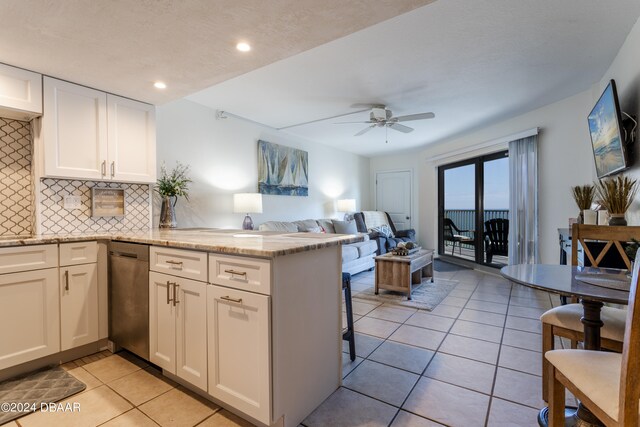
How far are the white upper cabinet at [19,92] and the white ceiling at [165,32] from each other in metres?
0.07

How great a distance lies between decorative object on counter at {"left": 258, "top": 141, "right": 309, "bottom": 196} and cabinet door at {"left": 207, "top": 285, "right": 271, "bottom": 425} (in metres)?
3.15

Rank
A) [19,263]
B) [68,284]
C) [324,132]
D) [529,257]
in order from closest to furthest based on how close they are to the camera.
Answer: [19,263] < [68,284] < [529,257] < [324,132]

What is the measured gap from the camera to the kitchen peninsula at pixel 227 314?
140 cm

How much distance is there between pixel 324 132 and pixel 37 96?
374 centimetres

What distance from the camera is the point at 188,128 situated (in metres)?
3.64

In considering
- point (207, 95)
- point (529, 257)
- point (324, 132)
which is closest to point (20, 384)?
point (207, 95)

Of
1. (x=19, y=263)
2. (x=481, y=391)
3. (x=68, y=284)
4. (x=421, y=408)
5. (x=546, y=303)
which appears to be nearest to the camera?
(x=421, y=408)

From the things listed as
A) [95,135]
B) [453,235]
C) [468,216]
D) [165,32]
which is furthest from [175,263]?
[453,235]

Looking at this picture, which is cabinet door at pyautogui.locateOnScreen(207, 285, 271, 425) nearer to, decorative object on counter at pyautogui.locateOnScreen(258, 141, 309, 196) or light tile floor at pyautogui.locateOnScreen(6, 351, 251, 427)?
light tile floor at pyautogui.locateOnScreen(6, 351, 251, 427)

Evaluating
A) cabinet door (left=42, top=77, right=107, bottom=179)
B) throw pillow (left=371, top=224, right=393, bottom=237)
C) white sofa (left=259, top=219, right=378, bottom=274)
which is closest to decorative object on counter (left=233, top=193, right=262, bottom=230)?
white sofa (left=259, top=219, right=378, bottom=274)

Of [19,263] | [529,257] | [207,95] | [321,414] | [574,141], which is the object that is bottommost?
[321,414]

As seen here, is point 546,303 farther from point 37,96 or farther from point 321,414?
point 37,96

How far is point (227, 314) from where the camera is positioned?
1.53 meters

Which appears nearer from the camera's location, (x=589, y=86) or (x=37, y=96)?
(x=37, y=96)
